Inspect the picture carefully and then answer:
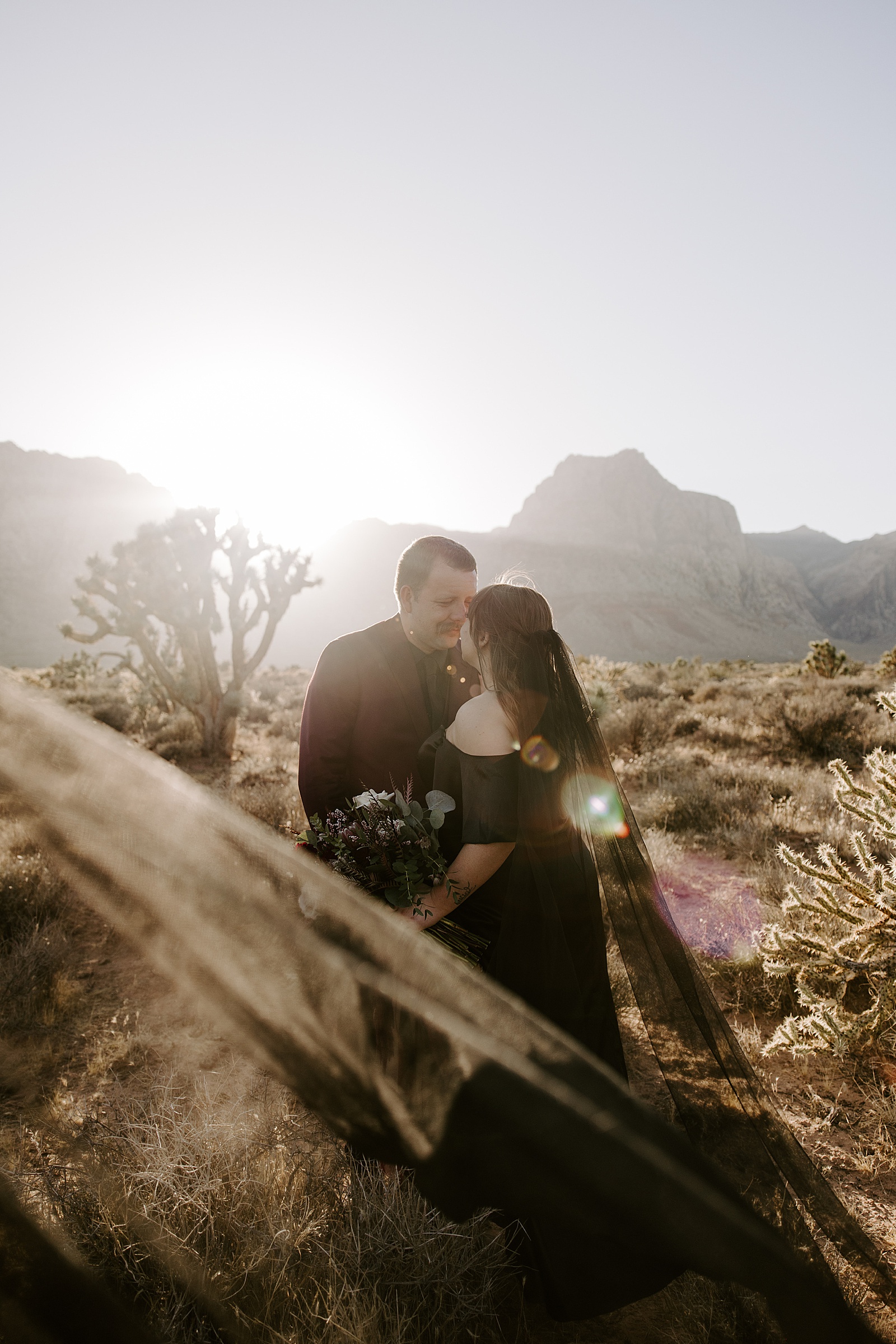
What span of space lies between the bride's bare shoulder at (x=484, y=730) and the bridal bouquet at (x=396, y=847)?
0.20 metres

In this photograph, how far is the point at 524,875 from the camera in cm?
213

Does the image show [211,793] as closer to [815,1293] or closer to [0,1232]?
[0,1232]

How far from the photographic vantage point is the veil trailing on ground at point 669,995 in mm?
1776

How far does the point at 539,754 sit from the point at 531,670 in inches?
11.5

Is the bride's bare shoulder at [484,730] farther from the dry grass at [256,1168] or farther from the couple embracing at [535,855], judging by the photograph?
the dry grass at [256,1168]

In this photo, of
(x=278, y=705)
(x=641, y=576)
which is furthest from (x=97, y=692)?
(x=641, y=576)

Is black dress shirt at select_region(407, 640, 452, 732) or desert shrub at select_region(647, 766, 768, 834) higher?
black dress shirt at select_region(407, 640, 452, 732)

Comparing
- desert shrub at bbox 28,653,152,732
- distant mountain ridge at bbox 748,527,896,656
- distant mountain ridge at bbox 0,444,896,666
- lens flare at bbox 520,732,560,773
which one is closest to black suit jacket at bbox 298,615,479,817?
lens flare at bbox 520,732,560,773

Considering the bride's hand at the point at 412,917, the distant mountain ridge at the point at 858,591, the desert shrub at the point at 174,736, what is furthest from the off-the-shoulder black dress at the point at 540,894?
the distant mountain ridge at the point at 858,591

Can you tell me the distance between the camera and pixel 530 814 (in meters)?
2.06

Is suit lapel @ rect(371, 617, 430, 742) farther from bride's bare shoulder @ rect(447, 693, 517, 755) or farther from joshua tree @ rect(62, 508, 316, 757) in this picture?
joshua tree @ rect(62, 508, 316, 757)

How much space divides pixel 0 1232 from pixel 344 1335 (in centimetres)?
114

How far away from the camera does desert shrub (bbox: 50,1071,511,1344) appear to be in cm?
177

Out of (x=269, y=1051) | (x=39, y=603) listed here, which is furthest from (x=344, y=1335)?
(x=39, y=603)
